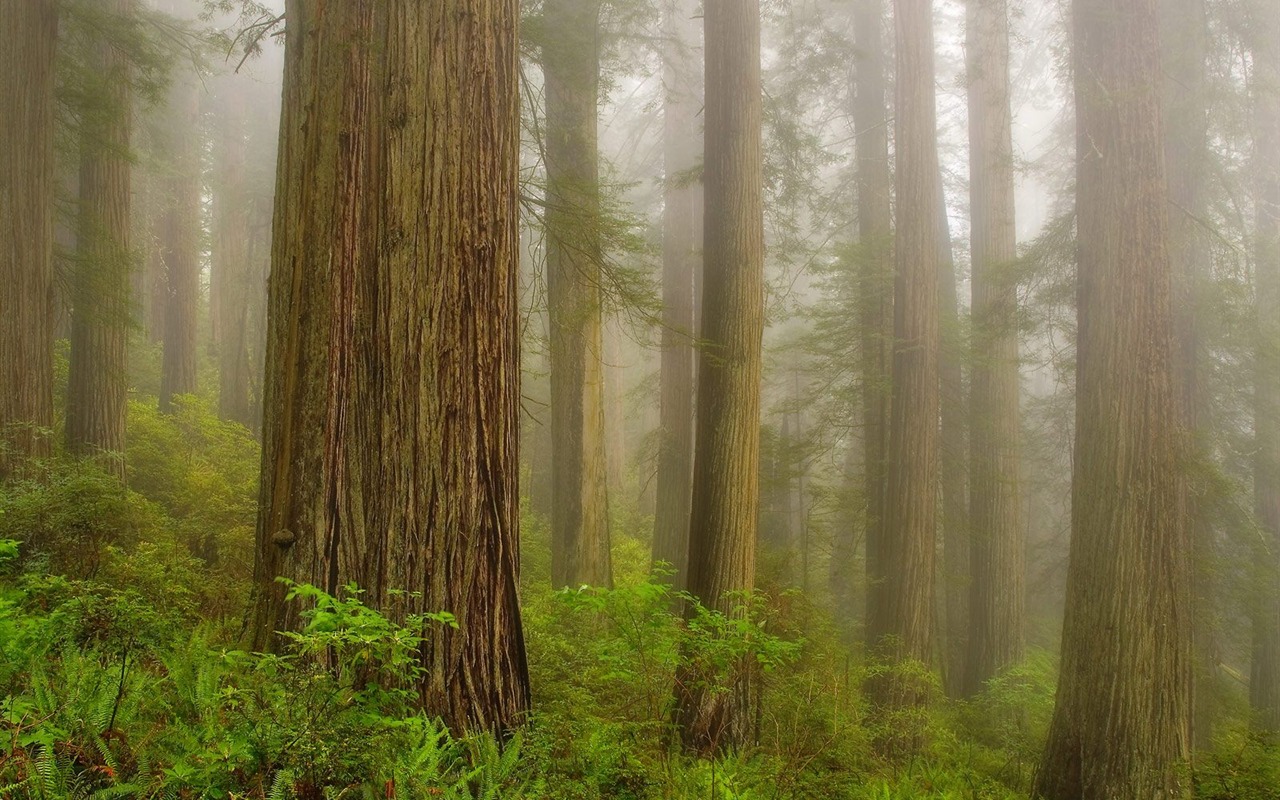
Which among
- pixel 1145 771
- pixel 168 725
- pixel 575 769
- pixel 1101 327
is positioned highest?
pixel 1101 327

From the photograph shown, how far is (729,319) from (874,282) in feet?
17.7

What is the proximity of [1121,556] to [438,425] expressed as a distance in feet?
20.7

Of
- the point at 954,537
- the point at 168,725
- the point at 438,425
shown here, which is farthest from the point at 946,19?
the point at 168,725

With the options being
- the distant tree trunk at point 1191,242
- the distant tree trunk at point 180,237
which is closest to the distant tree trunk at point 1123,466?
the distant tree trunk at point 1191,242

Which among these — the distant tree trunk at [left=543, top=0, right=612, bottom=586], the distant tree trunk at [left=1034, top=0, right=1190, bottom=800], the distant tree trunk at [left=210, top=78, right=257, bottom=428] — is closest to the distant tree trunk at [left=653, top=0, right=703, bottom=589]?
the distant tree trunk at [left=543, top=0, right=612, bottom=586]

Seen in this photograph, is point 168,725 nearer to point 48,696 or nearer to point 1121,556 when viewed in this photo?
point 48,696

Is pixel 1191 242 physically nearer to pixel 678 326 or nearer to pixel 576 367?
pixel 678 326

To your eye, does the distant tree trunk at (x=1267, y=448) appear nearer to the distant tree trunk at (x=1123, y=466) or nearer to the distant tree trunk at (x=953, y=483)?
the distant tree trunk at (x=953, y=483)

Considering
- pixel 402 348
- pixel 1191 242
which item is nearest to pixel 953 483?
pixel 1191 242

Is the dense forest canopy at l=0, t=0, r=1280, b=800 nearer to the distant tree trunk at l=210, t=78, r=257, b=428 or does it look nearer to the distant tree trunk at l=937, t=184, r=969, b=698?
the distant tree trunk at l=937, t=184, r=969, b=698

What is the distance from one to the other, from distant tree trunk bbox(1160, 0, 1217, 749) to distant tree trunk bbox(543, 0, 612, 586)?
8.45 m

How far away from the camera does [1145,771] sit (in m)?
6.14

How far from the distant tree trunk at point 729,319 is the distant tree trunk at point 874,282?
390 centimetres

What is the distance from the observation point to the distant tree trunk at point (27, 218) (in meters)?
7.94
